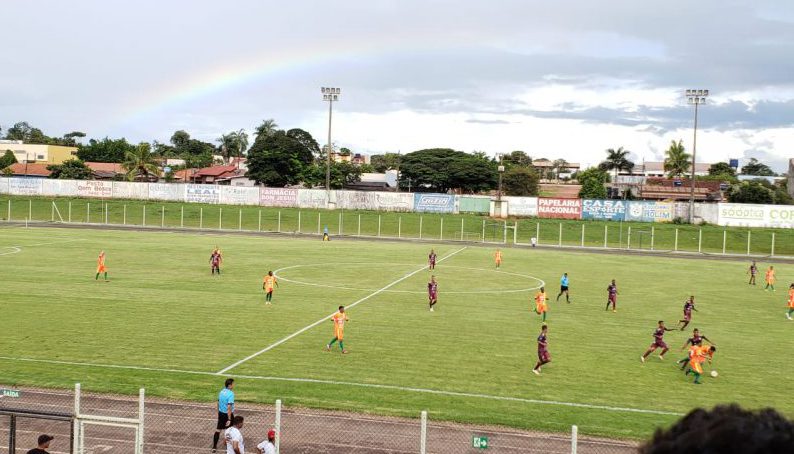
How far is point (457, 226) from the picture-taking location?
96.8 m

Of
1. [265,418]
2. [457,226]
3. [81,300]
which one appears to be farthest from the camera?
[457,226]

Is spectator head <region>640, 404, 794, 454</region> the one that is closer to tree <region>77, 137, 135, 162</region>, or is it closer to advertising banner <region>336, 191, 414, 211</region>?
advertising banner <region>336, 191, 414, 211</region>

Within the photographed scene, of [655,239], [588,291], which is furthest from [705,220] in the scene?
[588,291]

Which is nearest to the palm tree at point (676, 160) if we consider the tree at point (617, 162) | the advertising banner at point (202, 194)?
the tree at point (617, 162)

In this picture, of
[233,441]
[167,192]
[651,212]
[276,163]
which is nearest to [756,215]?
[651,212]

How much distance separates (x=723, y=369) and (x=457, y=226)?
69632 mm

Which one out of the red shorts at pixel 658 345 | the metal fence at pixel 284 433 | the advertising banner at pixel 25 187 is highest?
the advertising banner at pixel 25 187

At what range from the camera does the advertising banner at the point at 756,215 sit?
93.1m

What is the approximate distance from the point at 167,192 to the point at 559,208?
56774mm

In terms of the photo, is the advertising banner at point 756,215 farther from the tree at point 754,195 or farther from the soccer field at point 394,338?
the soccer field at point 394,338

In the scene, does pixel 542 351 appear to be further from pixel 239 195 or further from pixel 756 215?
pixel 239 195

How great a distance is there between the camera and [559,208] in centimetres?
10069

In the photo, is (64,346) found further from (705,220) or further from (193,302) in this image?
(705,220)

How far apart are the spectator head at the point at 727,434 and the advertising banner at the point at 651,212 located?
9909cm
